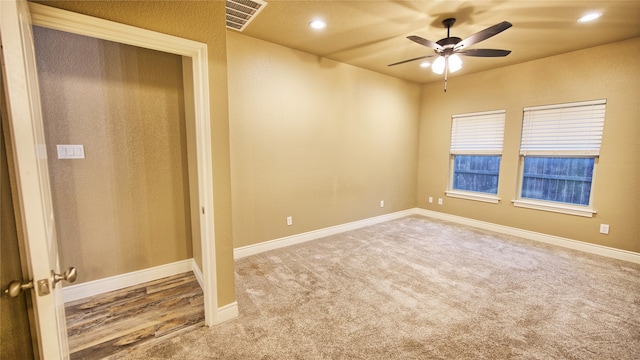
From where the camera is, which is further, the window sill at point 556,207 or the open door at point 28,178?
the window sill at point 556,207

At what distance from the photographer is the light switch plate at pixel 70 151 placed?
2.18 m

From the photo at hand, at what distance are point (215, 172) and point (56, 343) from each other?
1216 millimetres

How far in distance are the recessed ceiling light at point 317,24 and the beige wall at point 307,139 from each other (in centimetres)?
71

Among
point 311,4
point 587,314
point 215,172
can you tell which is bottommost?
point 587,314

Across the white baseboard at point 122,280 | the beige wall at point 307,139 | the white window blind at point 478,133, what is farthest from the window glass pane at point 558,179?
the white baseboard at point 122,280

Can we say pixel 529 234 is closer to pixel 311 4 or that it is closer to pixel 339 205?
pixel 339 205

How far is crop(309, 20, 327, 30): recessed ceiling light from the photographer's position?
9.16ft

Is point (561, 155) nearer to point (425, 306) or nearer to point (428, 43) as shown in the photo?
point (428, 43)

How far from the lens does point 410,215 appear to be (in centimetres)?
547

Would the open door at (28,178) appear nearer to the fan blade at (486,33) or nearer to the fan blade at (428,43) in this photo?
the fan blade at (428,43)

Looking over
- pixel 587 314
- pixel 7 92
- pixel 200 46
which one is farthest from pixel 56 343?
pixel 587 314

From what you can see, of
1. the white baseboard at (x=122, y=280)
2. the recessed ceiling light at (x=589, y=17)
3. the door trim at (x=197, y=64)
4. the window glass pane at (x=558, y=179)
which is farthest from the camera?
the window glass pane at (x=558, y=179)

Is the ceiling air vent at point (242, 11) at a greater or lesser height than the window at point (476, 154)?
greater

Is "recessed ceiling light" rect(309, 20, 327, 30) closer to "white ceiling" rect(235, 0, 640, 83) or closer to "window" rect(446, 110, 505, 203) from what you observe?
"white ceiling" rect(235, 0, 640, 83)
